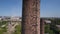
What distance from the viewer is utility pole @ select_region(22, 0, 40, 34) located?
994 mm

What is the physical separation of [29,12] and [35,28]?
121 millimetres

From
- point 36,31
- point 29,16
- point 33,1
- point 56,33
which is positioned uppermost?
point 33,1

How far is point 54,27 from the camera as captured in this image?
16.1 metres

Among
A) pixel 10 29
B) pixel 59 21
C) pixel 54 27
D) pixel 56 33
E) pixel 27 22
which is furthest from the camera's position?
pixel 59 21

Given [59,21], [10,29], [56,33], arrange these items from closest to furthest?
[10,29], [56,33], [59,21]

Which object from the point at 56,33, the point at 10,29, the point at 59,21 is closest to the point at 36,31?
the point at 10,29

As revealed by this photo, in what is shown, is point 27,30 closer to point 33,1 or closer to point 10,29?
point 33,1

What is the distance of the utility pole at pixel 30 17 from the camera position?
994 millimetres

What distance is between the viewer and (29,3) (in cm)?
102

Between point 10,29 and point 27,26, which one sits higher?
point 27,26

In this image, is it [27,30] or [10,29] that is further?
[10,29]

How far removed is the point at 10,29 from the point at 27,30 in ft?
40.1

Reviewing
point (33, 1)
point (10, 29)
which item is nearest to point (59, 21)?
point (10, 29)

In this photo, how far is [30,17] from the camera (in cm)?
100
